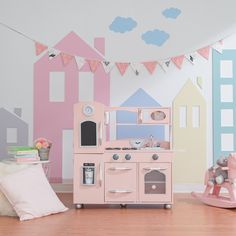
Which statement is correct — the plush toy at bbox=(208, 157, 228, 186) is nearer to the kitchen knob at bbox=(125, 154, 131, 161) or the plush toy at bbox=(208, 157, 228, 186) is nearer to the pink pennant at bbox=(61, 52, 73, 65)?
the kitchen knob at bbox=(125, 154, 131, 161)

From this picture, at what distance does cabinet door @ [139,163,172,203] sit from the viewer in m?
3.09

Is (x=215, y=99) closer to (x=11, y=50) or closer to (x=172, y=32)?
(x=172, y=32)

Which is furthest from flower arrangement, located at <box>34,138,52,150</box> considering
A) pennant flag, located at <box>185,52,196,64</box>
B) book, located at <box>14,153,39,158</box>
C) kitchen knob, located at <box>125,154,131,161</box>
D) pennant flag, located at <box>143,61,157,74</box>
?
pennant flag, located at <box>185,52,196,64</box>

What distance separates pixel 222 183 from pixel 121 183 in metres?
0.76

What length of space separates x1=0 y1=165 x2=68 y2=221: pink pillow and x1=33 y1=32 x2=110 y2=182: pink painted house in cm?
79

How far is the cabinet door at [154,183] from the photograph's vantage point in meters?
3.09

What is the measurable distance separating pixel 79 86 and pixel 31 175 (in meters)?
1.12

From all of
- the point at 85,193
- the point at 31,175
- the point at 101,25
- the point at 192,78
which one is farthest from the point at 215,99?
the point at 31,175

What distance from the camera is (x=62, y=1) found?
148 inches

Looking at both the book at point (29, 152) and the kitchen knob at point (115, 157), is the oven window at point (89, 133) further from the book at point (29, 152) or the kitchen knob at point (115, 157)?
the book at point (29, 152)

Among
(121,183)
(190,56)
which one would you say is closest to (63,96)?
(121,183)

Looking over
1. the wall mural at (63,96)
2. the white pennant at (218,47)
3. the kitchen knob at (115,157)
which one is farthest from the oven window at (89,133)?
the white pennant at (218,47)

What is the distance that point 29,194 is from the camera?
2.76 m

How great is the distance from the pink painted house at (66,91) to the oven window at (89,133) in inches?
26.1
